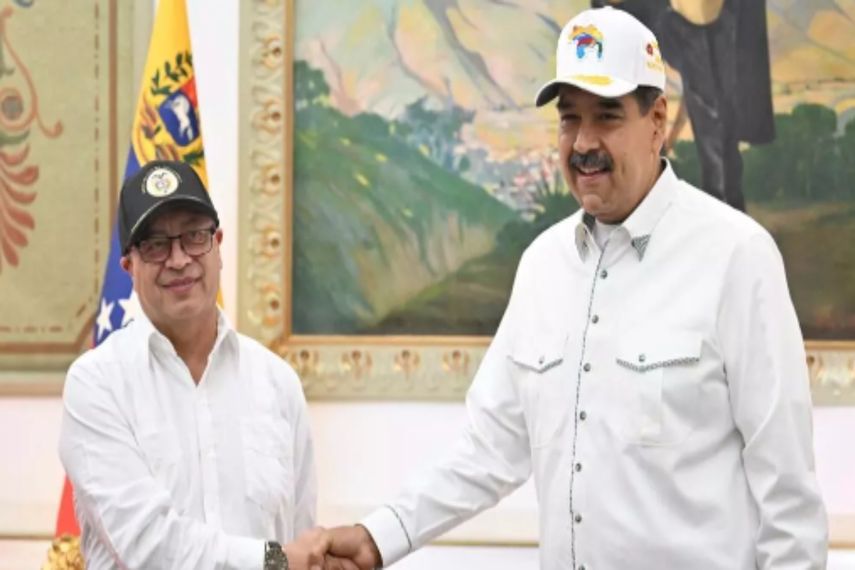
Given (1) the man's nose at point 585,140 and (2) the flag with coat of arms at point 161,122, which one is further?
(2) the flag with coat of arms at point 161,122

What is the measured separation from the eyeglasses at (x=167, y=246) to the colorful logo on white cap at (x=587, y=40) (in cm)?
81

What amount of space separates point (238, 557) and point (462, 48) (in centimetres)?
209

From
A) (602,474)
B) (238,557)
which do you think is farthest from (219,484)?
(602,474)

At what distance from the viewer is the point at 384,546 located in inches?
115

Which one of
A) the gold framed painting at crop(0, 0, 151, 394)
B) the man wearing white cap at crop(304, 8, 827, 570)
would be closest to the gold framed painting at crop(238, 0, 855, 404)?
the gold framed painting at crop(0, 0, 151, 394)

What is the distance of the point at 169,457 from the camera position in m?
2.51

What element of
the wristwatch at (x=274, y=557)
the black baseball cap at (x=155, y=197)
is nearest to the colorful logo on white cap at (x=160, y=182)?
the black baseball cap at (x=155, y=197)

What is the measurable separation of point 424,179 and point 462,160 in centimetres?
13

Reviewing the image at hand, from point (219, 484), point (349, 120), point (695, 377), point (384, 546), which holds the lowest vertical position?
point (384, 546)

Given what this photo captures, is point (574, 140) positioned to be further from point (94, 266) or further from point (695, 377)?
point (94, 266)

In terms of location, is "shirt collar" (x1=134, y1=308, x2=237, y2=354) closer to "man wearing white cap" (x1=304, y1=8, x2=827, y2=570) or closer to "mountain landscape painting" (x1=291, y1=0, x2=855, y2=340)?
"man wearing white cap" (x1=304, y1=8, x2=827, y2=570)

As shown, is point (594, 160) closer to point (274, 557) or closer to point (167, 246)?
point (167, 246)

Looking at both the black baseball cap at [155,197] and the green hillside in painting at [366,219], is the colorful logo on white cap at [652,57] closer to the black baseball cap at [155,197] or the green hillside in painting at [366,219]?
the black baseball cap at [155,197]

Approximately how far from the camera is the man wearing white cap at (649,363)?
2369mm
